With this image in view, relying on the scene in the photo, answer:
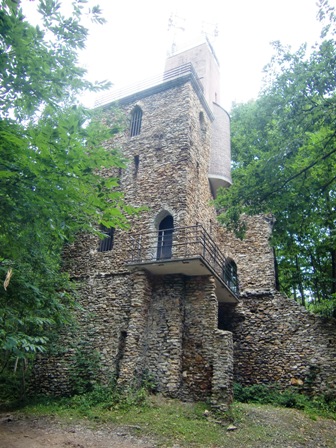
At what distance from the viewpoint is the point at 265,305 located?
14.5 m

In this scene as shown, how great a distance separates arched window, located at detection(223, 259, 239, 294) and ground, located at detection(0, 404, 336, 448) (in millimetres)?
6217

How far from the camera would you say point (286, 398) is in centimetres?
1195

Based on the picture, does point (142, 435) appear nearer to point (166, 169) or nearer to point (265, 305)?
point (265, 305)

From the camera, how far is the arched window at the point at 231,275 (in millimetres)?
15594

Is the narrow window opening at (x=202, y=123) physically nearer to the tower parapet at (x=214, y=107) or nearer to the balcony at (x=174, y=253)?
the tower parapet at (x=214, y=107)

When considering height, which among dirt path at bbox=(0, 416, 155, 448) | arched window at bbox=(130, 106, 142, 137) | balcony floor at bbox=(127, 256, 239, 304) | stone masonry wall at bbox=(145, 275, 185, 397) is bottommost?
dirt path at bbox=(0, 416, 155, 448)

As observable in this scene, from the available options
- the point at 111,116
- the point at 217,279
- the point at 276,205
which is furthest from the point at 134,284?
the point at 111,116

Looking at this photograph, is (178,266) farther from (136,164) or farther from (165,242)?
(136,164)

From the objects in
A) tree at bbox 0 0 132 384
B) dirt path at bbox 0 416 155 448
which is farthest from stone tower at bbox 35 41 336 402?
tree at bbox 0 0 132 384

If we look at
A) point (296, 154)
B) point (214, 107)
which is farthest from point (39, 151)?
point (214, 107)

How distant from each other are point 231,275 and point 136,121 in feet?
27.1

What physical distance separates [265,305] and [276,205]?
6.95m

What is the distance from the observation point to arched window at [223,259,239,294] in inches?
614

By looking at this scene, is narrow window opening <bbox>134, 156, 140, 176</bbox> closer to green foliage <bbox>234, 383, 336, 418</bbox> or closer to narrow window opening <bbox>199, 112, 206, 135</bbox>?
narrow window opening <bbox>199, 112, 206, 135</bbox>
